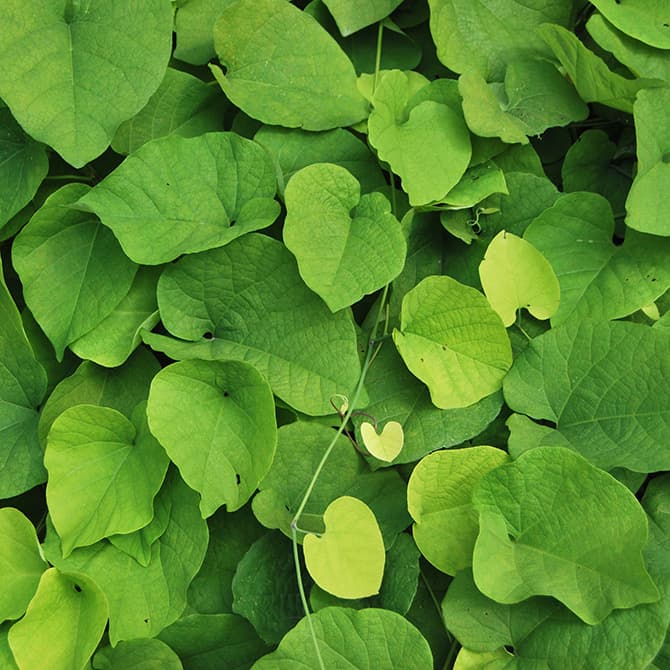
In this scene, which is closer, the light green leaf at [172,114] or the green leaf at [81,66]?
the green leaf at [81,66]

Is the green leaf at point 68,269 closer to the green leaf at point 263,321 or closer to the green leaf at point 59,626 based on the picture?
the green leaf at point 263,321

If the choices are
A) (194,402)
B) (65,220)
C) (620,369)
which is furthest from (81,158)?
(620,369)

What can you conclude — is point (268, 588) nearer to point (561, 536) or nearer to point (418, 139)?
point (561, 536)

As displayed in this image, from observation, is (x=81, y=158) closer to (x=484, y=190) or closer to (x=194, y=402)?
(x=194, y=402)

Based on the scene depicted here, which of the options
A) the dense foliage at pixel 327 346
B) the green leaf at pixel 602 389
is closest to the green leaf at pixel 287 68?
the dense foliage at pixel 327 346

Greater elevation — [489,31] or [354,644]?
[489,31]

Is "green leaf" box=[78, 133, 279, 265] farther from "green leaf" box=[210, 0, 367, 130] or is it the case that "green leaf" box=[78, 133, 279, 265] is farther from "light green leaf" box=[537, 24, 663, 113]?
"light green leaf" box=[537, 24, 663, 113]

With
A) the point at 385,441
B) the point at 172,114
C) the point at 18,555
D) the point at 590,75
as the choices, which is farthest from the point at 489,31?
the point at 18,555
